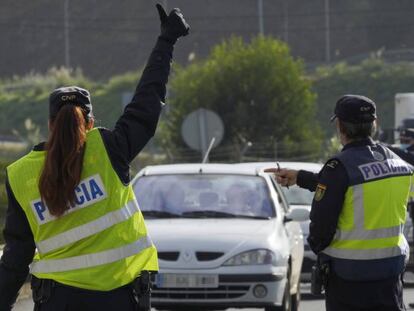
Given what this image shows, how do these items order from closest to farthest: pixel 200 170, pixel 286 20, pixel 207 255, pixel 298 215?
1. pixel 207 255
2. pixel 298 215
3. pixel 200 170
4. pixel 286 20

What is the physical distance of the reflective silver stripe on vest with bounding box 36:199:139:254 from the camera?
543 cm

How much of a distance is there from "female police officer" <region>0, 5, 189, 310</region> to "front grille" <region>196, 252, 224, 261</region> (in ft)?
18.8

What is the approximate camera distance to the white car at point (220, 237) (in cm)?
1120

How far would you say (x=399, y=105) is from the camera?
103ft

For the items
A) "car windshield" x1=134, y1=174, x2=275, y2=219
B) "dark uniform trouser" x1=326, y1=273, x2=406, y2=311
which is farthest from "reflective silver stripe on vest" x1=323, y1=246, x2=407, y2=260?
"car windshield" x1=134, y1=174, x2=275, y2=219

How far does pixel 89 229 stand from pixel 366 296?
156 centimetres

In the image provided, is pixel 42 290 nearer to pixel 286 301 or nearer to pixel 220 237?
pixel 220 237

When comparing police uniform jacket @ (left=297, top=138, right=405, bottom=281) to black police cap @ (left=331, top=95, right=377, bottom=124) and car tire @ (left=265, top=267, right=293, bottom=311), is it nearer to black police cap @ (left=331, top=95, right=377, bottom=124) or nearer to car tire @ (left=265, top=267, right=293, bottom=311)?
black police cap @ (left=331, top=95, right=377, bottom=124)

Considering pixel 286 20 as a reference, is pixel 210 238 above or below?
above

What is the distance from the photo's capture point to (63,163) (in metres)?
5.37

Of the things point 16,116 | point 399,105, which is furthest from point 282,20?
point 399,105

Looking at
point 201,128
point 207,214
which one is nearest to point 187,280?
point 207,214

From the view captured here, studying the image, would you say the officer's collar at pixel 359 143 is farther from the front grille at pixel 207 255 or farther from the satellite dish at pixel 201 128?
the satellite dish at pixel 201 128

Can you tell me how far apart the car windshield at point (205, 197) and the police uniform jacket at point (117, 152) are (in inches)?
262
